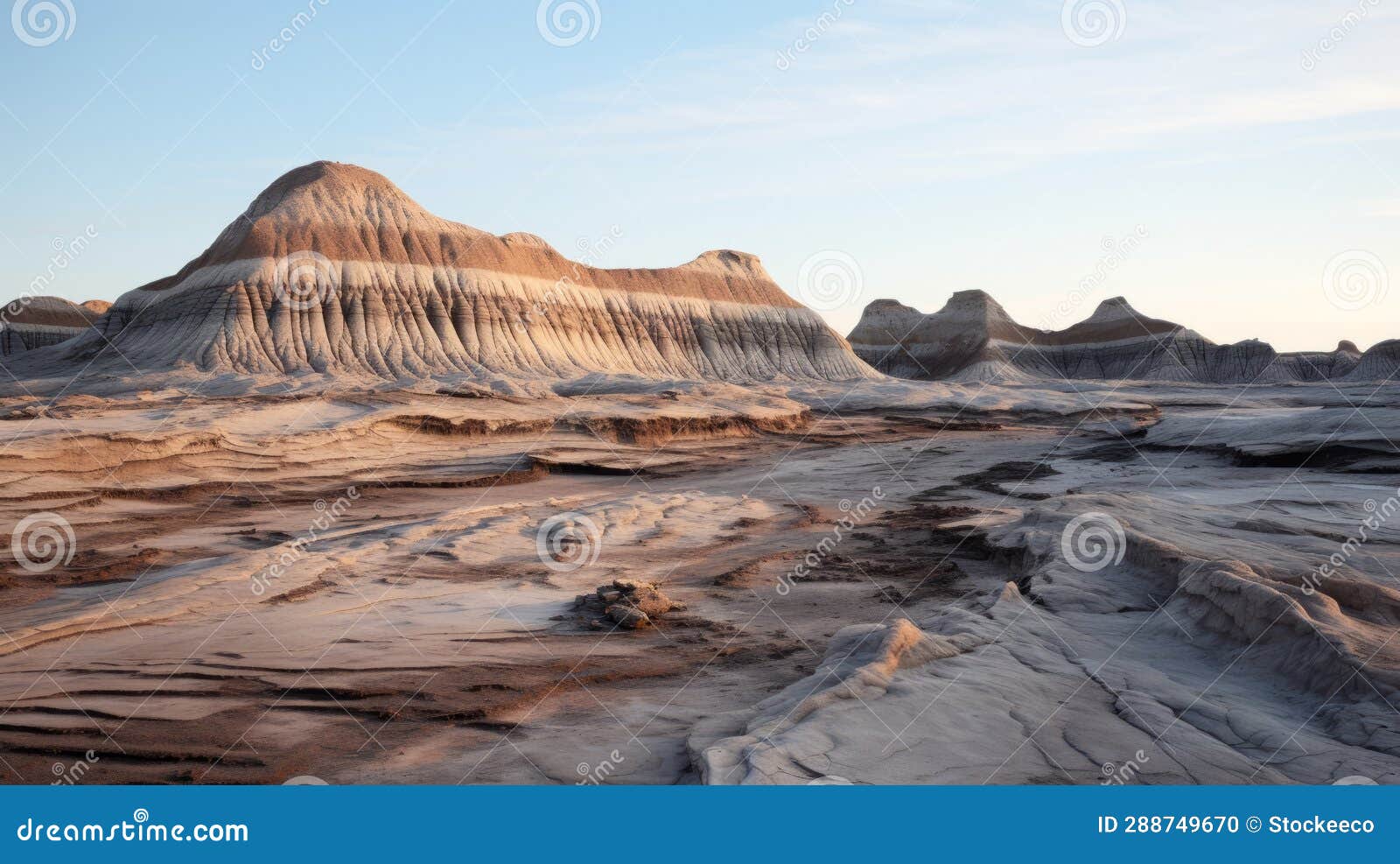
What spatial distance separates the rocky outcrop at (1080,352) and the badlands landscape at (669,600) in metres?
63.0

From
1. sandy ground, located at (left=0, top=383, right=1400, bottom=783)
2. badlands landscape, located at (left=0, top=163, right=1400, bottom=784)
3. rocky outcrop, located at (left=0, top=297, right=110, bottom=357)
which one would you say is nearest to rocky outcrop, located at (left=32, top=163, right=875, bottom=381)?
badlands landscape, located at (left=0, top=163, right=1400, bottom=784)

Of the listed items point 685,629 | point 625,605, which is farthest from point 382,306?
point 685,629

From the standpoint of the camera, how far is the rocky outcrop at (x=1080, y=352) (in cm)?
7994

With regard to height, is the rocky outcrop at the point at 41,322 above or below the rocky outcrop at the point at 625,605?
above

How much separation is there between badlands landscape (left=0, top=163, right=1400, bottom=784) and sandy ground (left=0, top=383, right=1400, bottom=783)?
3 centimetres

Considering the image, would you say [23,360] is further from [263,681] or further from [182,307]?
[263,681]

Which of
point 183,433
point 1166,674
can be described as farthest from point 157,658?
point 183,433

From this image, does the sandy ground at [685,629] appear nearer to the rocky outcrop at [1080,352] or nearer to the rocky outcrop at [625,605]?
the rocky outcrop at [625,605]

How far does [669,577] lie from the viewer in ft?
29.9

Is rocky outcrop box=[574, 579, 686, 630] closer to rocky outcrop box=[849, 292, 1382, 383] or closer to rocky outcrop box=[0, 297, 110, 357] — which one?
rocky outcrop box=[0, 297, 110, 357]

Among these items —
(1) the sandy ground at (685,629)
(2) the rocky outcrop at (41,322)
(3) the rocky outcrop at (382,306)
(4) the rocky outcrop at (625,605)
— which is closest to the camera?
(1) the sandy ground at (685,629)

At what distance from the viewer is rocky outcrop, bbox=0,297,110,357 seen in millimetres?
67688

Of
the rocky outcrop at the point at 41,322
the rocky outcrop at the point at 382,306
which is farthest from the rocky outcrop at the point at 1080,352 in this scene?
the rocky outcrop at the point at 41,322

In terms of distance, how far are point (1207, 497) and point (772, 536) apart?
6126 millimetres
